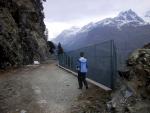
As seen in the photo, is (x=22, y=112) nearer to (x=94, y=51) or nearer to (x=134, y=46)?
(x=134, y=46)

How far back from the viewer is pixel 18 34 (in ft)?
135

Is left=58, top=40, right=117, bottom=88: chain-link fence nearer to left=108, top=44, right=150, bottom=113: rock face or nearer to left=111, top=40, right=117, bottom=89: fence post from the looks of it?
left=111, top=40, right=117, bottom=89: fence post

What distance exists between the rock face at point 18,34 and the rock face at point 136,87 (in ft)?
75.2

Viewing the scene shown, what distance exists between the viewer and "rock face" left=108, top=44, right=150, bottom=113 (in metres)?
9.06

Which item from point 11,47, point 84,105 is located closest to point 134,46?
point 84,105

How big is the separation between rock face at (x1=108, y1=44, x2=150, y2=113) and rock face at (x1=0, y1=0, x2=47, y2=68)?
22930 mm

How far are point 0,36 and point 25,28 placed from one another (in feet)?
51.6

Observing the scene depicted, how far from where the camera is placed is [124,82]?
10312mm

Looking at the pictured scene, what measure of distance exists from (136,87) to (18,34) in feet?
109

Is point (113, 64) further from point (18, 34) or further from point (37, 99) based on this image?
point (18, 34)

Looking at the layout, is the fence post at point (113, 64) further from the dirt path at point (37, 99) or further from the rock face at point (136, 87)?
the rock face at point (136, 87)

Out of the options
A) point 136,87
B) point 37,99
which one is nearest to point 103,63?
point 37,99

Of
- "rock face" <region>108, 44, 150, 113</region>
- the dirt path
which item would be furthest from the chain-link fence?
"rock face" <region>108, 44, 150, 113</region>

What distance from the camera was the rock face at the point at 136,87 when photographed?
9062 mm
